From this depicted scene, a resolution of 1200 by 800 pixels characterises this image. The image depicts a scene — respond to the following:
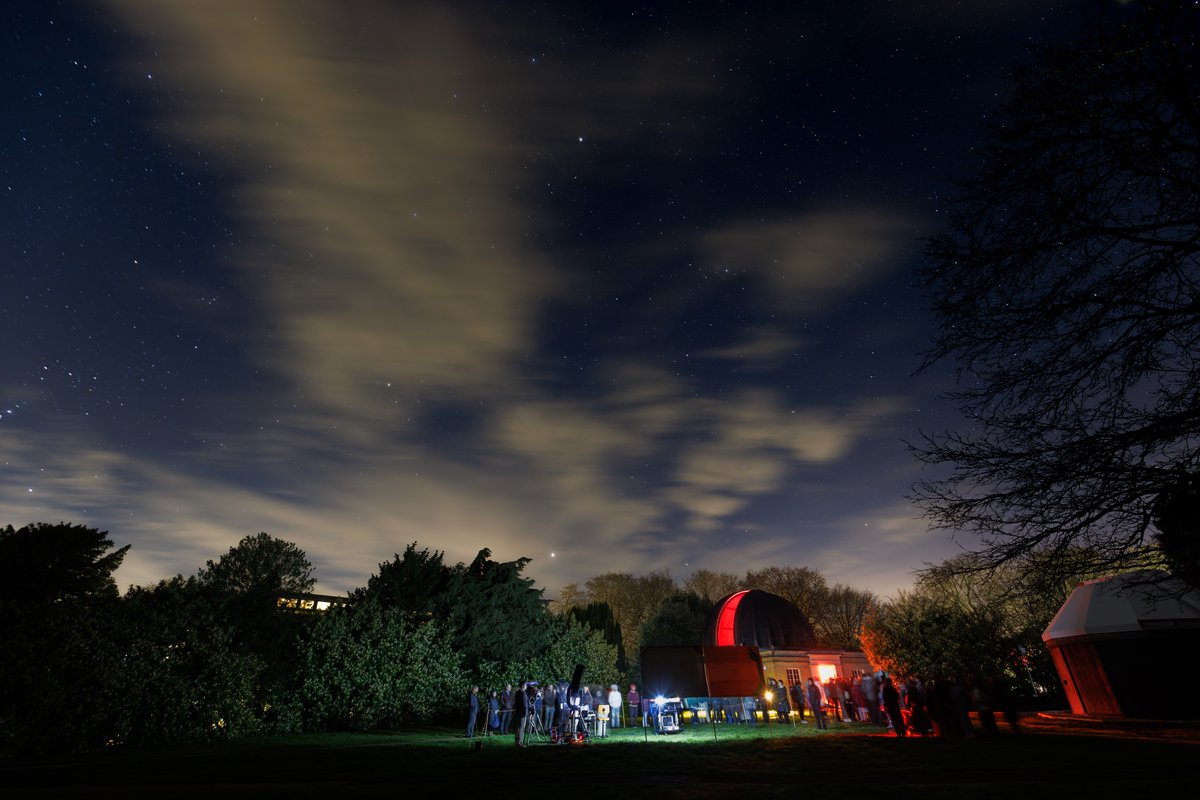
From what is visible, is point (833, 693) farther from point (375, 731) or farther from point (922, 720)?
point (375, 731)

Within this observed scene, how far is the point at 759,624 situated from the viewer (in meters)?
41.7

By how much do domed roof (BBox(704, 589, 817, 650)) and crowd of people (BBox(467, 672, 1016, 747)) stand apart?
43.7 ft

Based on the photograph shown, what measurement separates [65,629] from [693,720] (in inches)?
932

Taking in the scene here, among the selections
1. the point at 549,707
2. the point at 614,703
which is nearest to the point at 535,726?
the point at 549,707

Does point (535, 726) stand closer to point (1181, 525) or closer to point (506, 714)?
point (506, 714)

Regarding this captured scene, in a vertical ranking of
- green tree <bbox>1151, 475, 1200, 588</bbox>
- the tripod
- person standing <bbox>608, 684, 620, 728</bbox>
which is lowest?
the tripod

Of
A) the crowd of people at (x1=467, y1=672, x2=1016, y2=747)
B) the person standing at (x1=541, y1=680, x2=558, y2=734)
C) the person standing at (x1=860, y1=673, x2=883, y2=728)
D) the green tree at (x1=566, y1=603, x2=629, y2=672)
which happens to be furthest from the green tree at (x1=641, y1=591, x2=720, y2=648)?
the person standing at (x1=541, y1=680, x2=558, y2=734)

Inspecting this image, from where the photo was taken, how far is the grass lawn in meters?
6.96

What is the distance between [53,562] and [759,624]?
128 feet

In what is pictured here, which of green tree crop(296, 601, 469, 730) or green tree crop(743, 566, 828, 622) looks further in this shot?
green tree crop(743, 566, 828, 622)

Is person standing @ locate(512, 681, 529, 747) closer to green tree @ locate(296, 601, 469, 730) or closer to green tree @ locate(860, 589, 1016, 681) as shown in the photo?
green tree @ locate(296, 601, 469, 730)

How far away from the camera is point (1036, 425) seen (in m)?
6.48

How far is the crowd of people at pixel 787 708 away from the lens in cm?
1645

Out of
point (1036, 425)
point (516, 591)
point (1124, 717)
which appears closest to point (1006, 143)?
point (1036, 425)
